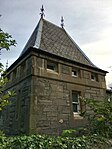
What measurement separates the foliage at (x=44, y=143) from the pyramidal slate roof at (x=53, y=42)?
589 cm

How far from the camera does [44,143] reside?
12.9 ft

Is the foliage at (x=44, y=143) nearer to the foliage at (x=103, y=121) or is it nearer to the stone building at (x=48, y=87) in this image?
the foliage at (x=103, y=121)

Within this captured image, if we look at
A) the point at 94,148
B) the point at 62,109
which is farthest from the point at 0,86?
the point at 62,109

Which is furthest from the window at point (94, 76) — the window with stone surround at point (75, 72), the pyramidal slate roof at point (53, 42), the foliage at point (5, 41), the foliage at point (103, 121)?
the foliage at point (5, 41)

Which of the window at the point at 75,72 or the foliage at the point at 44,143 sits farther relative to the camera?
the window at the point at 75,72

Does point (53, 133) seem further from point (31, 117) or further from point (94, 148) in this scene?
point (94, 148)

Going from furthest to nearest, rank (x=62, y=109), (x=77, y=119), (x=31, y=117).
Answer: (x=77, y=119), (x=62, y=109), (x=31, y=117)

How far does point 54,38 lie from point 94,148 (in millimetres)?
8501

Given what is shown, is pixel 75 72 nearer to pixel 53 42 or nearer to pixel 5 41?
pixel 53 42

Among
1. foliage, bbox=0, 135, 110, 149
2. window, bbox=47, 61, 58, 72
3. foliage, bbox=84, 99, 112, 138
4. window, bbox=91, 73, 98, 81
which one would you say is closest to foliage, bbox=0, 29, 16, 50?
foliage, bbox=0, 135, 110, 149

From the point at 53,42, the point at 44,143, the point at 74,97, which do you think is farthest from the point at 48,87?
the point at 44,143

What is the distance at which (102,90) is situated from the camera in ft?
36.9

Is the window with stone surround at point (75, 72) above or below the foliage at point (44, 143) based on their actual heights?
above

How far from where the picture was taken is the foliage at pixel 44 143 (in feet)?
12.2
